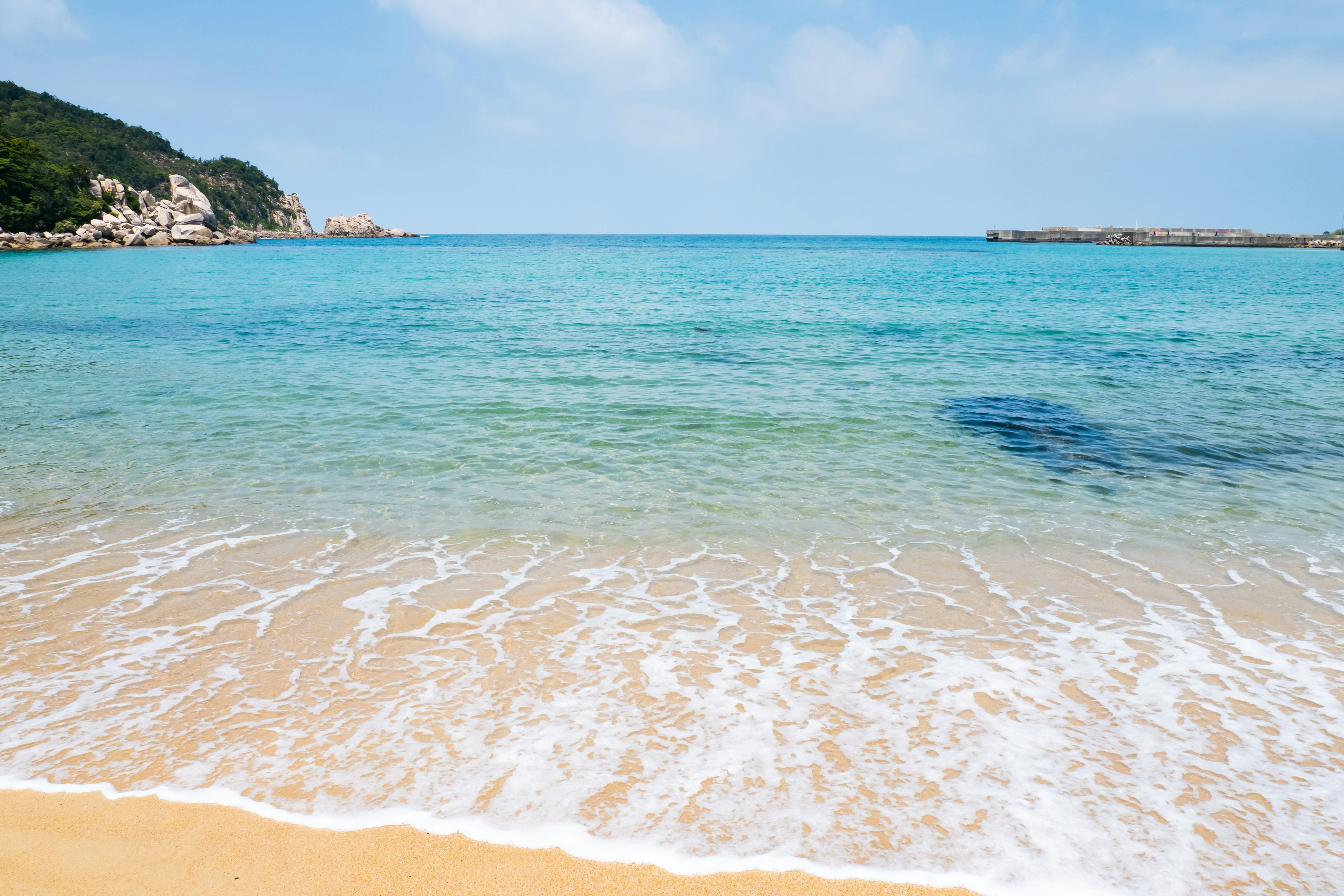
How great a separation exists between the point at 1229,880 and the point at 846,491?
5.41 metres

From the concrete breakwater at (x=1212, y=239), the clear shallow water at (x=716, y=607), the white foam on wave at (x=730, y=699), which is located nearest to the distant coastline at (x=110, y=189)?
the clear shallow water at (x=716, y=607)

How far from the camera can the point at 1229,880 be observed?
3.12 meters

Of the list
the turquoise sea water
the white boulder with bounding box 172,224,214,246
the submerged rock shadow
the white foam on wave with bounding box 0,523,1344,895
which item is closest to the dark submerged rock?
the submerged rock shadow

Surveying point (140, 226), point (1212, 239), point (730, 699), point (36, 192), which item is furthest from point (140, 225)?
point (1212, 239)

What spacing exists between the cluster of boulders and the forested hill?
11.5 feet

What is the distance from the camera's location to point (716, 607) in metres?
5.62

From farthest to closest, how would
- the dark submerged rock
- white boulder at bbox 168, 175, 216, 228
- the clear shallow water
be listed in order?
1. white boulder at bbox 168, 175, 216, 228
2. the dark submerged rock
3. the clear shallow water

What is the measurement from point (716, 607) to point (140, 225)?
393 ft

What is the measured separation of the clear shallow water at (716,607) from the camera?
11.7 feet

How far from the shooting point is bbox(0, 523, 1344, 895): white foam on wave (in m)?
3.36

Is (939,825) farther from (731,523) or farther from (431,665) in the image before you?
(731,523)

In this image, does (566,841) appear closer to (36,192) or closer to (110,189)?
(36,192)

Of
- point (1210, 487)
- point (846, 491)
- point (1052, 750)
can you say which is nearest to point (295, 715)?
point (1052, 750)

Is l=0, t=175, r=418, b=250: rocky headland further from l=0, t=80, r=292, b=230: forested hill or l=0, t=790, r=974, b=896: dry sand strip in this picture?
l=0, t=790, r=974, b=896: dry sand strip
